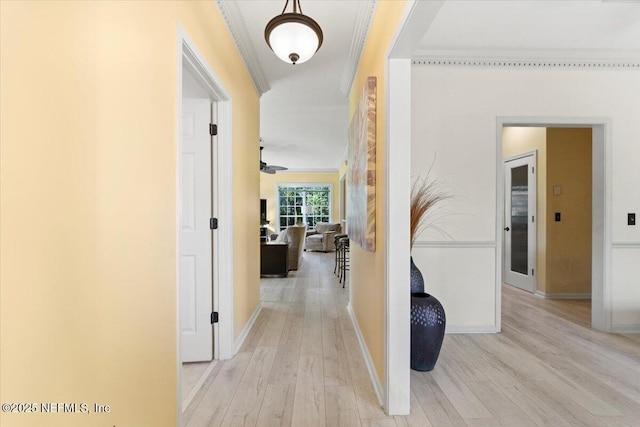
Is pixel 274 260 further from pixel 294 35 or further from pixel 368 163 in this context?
pixel 294 35

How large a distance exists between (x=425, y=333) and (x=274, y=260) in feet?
12.1

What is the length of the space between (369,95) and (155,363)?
1939mm

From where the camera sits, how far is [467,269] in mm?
3047

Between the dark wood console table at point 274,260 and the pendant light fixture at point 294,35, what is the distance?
410 centimetres

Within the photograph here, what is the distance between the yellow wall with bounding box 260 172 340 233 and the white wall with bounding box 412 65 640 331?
7.73 m

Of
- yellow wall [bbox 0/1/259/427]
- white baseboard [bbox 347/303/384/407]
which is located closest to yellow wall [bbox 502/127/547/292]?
white baseboard [bbox 347/303/384/407]

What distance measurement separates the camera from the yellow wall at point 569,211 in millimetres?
4098

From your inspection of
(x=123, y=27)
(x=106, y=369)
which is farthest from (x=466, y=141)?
(x=106, y=369)

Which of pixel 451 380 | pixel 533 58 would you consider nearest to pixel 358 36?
pixel 533 58

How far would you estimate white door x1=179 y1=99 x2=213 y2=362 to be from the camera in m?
2.38

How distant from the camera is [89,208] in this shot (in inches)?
36.0

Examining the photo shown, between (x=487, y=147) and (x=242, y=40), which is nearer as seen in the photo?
(x=242, y=40)

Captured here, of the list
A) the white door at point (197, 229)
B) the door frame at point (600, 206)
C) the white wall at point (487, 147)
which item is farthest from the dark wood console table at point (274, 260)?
the door frame at point (600, 206)

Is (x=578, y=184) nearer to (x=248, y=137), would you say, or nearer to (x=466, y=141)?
(x=466, y=141)
